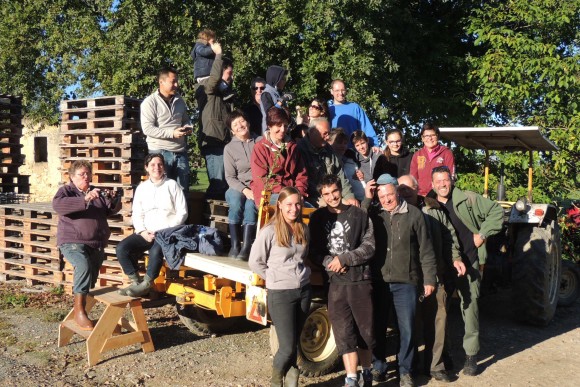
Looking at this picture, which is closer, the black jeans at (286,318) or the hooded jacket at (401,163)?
the black jeans at (286,318)

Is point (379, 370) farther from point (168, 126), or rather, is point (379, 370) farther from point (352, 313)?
point (168, 126)

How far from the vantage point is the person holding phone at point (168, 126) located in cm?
692

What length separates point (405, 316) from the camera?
212 inches

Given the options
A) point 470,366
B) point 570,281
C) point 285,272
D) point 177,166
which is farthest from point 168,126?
point 570,281

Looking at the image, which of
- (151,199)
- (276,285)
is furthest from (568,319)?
(151,199)

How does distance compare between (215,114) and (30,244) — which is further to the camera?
(30,244)

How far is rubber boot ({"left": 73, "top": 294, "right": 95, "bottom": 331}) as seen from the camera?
620 cm

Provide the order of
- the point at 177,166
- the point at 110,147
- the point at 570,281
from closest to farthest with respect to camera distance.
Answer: the point at 177,166
the point at 110,147
the point at 570,281

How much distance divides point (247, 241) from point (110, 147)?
2883 millimetres

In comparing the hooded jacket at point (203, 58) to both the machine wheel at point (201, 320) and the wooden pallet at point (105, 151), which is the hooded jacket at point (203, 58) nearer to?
the wooden pallet at point (105, 151)

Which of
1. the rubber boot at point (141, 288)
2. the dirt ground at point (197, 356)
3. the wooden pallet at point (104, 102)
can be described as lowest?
the dirt ground at point (197, 356)

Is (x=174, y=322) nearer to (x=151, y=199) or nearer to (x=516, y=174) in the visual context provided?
(x=151, y=199)

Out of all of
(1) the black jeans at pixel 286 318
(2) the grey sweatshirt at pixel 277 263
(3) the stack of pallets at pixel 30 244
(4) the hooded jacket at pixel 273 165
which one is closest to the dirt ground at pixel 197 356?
(1) the black jeans at pixel 286 318

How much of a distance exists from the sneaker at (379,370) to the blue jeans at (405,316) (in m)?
0.21
